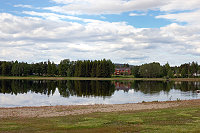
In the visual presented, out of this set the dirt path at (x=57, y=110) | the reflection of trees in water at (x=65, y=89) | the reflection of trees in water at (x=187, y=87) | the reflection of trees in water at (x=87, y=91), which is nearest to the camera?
the dirt path at (x=57, y=110)

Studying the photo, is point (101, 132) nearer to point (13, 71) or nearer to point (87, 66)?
point (87, 66)

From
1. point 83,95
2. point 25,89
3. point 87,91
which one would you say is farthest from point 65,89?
point 83,95

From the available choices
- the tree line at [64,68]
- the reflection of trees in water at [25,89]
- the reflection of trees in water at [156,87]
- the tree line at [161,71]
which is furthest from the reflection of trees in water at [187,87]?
the tree line at [64,68]

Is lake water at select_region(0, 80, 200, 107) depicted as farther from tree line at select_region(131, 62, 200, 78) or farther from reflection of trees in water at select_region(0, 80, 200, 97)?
tree line at select_region(131, 62, 200, 78)

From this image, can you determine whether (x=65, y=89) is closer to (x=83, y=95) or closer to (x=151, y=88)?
(x=83, y=95)

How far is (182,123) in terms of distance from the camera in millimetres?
15484

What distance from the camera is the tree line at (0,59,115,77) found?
148 meters

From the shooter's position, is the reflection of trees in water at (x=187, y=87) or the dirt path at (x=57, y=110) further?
the reflection of trees in water at (x=187, y=87)

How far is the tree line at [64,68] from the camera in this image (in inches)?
5827

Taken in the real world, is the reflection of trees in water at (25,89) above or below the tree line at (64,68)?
below

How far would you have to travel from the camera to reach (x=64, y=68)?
155m

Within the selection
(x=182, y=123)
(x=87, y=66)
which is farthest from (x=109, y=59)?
(x=182, y=123)

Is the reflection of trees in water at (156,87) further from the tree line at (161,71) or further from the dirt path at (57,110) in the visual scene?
the tree line at (161,71)

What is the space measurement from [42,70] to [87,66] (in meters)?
32.8
